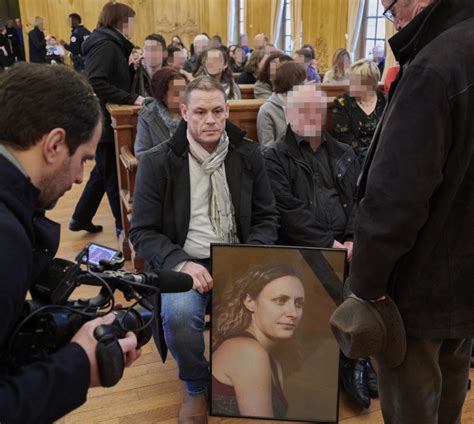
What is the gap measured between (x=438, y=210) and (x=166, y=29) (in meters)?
13.2

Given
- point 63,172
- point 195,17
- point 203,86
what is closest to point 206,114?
point 203,86

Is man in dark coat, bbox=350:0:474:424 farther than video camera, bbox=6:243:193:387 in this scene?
Yes

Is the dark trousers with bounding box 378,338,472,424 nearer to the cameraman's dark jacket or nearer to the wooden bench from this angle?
the cameraman's dark jacket

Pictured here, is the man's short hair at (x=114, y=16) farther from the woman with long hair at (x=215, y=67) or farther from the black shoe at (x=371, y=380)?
the black shoe at (x=371, y=380)

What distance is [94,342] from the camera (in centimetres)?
100

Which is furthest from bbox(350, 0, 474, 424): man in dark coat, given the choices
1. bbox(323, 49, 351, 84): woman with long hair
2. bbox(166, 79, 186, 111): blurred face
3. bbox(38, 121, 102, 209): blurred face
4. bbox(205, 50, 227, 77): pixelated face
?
bbox(323, 49, 351, 84): woman with long hair

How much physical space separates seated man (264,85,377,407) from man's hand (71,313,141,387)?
1321 mm

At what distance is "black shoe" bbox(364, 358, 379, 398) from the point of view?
2.16m

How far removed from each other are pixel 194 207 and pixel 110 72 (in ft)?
6.07

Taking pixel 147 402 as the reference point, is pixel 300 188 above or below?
above

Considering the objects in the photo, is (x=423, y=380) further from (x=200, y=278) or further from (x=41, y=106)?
(x=41, y=106)

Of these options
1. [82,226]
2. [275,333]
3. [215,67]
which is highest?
[215,67]

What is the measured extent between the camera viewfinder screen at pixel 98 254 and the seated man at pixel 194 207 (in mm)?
781

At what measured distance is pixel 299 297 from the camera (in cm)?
188
